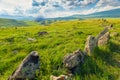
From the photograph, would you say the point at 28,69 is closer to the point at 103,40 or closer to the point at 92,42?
the point at 92,42

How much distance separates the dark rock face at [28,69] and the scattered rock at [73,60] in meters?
2.79

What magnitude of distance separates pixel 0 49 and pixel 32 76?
11.6m

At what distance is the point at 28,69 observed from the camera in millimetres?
24484

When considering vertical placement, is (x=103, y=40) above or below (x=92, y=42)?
below

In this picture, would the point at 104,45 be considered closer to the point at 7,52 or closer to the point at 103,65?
the point at 103,65

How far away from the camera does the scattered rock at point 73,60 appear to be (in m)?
26.3

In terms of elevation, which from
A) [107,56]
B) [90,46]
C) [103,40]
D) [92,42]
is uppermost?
[92,42]

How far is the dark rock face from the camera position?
2405 centimetres

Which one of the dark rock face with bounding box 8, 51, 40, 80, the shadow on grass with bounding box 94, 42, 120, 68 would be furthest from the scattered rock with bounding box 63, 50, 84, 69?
the dark rock face with bounding box 8, 51, 40, 80

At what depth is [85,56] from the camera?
28.3 metres

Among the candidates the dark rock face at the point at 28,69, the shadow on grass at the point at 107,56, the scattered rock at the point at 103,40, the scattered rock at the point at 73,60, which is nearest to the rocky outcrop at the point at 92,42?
the scattered rock at the point at 103,40

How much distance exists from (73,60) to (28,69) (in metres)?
4.66

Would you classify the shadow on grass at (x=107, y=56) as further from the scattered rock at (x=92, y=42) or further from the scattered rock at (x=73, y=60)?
the scattered rock at (x=73, y=60)

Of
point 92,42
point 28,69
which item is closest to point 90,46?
point 92,42
